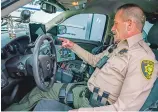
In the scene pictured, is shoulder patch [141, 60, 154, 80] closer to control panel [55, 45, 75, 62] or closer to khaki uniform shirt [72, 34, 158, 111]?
khaki uniform shirt [72, 34, 158, 111]

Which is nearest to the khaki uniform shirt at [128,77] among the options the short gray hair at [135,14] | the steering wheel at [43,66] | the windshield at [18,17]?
the short gray hair at [135,14]

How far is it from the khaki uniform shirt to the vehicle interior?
0.15 m

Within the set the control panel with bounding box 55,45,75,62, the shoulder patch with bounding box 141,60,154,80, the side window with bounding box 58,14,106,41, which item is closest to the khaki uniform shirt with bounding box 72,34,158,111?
the shoulder patch with bounding box 141,60,154,80

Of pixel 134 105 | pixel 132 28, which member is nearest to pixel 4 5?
pixel 132 28

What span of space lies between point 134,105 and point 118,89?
21cm

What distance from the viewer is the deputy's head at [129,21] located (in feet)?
6.48

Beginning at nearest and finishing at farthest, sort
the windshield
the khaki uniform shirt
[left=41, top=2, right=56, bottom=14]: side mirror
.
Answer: the khaki uniform shirt, the windshield, [left=41, top=2, right=56, bottom=14]: side mirror

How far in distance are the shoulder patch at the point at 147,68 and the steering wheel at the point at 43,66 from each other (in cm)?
77

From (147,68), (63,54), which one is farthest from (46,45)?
(147,68)

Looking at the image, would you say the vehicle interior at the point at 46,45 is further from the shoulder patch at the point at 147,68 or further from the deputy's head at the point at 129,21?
the deputy's head at the point at 129,21

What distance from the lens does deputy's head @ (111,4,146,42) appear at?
77.8 inches

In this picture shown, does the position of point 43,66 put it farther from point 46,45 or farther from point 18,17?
point 18,17

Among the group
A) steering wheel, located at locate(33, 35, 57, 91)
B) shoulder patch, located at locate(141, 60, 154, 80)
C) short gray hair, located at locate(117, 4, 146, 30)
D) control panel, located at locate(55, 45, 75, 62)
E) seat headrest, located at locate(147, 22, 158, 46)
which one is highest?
short gray hair, located at locate(117, 4, 146, 30)

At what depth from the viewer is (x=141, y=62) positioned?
6.10ft
